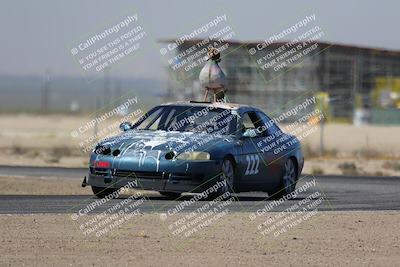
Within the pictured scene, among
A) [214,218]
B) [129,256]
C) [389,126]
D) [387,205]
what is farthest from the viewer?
[389,126]

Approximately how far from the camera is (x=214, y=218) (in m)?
16.1

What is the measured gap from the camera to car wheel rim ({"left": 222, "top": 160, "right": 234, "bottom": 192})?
19016 mm

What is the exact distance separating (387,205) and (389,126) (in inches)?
2904

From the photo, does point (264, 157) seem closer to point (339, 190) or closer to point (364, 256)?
point (339, 190)

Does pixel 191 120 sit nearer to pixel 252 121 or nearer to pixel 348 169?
pixel 252 121

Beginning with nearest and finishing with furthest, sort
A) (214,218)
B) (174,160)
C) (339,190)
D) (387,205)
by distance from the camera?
(214,218) → (174,160) → (387,205) → (339,190)

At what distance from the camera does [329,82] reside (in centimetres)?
9631

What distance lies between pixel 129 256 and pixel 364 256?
2549mm

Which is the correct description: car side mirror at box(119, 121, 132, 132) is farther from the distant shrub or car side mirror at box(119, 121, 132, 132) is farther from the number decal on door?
the distant shrub

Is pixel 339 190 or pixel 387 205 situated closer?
pixel 387 205

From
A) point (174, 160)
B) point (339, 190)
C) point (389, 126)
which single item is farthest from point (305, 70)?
point (174, 160)

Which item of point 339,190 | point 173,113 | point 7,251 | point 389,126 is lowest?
point 389,126

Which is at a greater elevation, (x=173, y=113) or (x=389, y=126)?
(x=173, y=113)

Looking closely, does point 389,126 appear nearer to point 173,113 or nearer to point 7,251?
point 173,113
